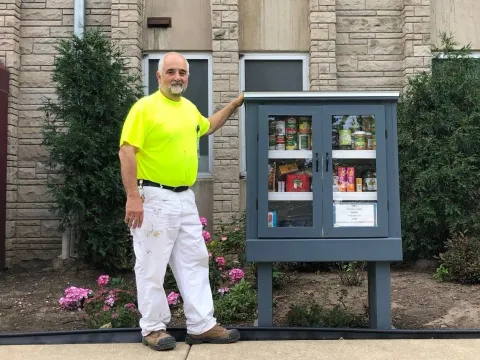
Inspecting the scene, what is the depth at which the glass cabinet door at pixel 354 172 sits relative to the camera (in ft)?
Result: 13.4

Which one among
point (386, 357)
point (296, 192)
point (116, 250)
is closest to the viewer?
point (386, 357)

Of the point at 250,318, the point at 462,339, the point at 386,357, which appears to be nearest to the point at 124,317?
the point at 250,318

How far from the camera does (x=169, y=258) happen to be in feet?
12.3

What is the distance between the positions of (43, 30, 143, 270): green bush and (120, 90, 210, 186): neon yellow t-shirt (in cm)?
264

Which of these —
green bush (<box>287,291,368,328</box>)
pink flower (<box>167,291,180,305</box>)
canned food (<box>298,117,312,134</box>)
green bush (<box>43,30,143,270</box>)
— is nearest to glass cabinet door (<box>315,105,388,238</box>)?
canned food (<box>298,117,312,134</box>)

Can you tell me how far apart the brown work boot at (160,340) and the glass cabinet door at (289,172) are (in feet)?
3.40

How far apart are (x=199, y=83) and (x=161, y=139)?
14.1 ft

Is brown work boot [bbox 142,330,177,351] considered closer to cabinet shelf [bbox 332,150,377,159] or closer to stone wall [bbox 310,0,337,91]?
cabinet shelf [bbox 332,150,377,159]

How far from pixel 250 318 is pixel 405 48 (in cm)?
489

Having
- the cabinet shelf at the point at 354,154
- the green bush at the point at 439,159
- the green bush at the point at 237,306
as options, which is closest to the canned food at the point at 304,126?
the cabinet shelf at the point at 354,154

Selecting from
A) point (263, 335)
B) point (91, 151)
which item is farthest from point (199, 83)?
point (263, 335)

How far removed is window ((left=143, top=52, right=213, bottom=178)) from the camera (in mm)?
7707

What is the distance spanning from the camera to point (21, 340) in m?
3.92

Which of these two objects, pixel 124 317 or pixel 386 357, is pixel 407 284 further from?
pixel 124 317
